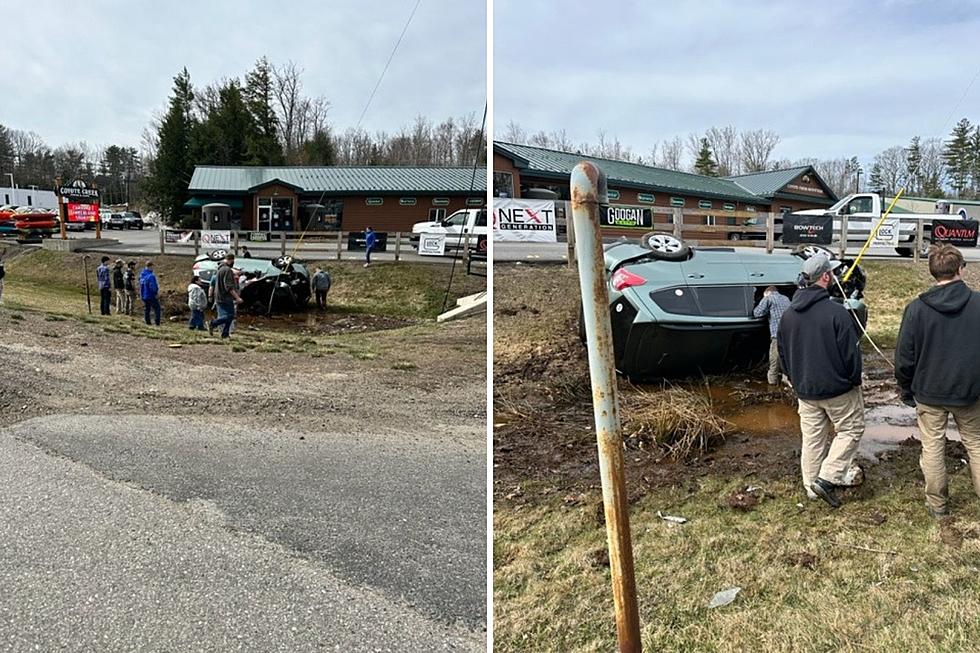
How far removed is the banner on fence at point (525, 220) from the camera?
3.41 metres

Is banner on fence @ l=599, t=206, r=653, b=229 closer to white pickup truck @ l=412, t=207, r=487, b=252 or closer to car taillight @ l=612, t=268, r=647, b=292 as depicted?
car taillight @ l=612, t=268, r=647, b=292

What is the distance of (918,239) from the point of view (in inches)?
316

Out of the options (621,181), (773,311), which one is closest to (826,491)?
(773,311)

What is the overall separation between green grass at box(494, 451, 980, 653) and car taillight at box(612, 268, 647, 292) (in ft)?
4.25

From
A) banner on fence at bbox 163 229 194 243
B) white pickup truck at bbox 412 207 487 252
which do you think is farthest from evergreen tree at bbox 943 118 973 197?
banner on fence at bbox 163 229 194 243

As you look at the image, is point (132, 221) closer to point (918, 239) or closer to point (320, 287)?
point (320, 287)

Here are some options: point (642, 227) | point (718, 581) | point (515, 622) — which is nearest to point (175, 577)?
point (515, 622)

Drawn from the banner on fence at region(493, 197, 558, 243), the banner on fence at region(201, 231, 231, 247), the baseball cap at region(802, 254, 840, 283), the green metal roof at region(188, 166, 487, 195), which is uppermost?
the green metal roof at region(188, 166, 487, 195)

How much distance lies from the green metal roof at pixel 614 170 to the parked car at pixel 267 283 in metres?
9.84

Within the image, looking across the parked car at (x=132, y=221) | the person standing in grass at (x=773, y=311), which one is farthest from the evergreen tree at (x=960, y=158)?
the parked car at (x=132, y=221)

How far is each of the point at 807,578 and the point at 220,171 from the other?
33130 mm

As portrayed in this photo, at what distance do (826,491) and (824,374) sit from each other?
555 mm

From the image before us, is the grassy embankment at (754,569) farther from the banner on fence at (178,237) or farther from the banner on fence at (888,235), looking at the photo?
the banner on fence at (178,237)

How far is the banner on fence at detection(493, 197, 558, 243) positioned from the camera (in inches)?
134
